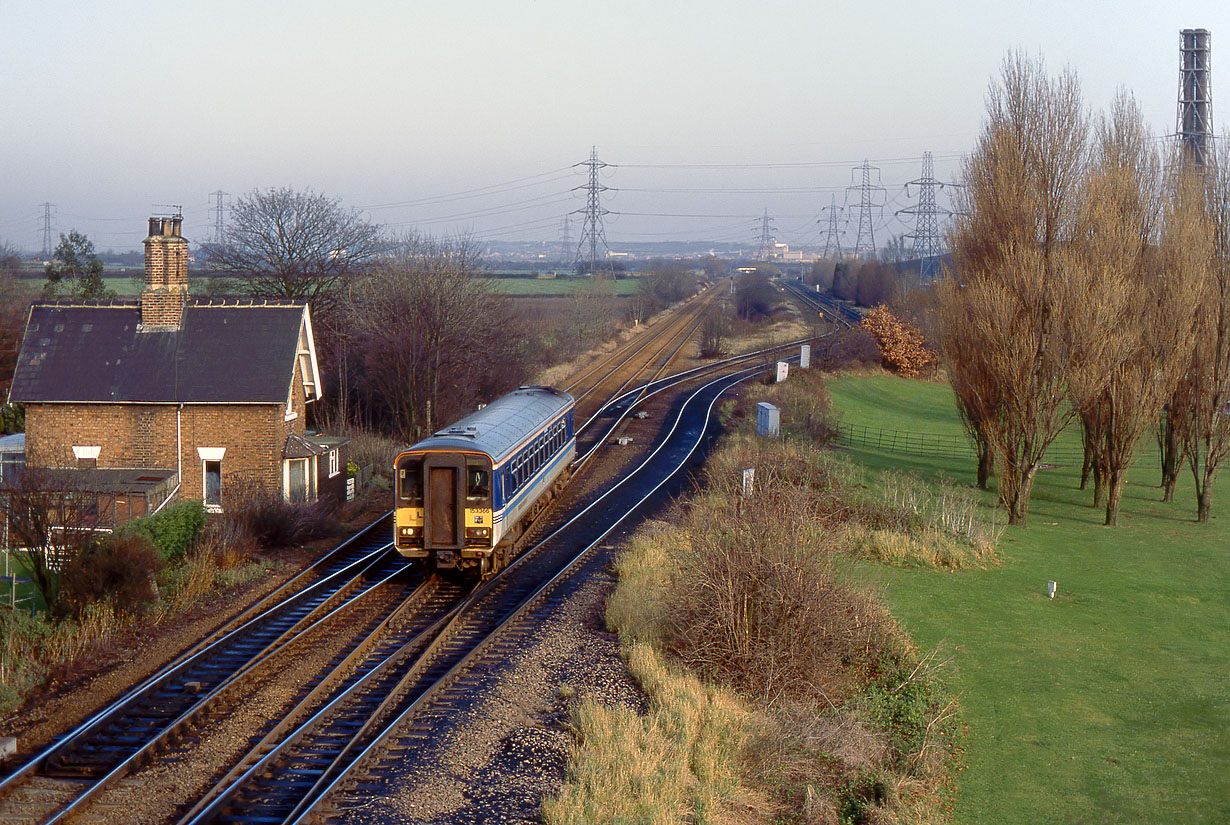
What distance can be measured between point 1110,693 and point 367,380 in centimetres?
2804

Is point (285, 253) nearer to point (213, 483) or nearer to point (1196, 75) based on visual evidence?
point (213, 483)

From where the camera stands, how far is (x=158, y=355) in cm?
2417

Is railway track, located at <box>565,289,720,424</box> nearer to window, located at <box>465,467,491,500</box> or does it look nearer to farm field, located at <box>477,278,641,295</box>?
window, located at <box>465,467,491,500</box>

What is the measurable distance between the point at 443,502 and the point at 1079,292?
54.8ft

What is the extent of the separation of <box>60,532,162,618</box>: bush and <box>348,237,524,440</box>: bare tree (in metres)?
18.3

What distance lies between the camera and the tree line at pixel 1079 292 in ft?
81.0

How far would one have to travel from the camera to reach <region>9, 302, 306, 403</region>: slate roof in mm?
23422

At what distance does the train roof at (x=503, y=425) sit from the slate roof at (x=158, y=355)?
5.61 meters

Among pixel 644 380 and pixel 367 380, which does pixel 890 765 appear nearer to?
pixel 367 380

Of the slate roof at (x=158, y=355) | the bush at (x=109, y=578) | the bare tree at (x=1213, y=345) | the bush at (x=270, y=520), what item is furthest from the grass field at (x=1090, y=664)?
the slate roof at (x=158, y=355)

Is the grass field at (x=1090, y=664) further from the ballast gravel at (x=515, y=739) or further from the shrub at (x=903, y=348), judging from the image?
the shrub at (x=903, y=348)

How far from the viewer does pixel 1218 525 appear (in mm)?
27016

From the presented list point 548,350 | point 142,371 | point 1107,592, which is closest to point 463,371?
point 142,371

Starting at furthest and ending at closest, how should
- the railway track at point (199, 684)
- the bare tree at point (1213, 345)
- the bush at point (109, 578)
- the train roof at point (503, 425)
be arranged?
the bare tree at point (1213, 345) < the train roof at point (503, 425) < the bush at point (109, 578) < the railway track at point (199, 684)
